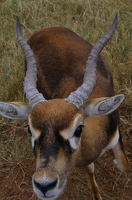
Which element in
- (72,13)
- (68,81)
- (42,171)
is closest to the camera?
(42,171)

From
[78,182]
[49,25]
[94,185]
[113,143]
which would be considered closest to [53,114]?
[113,143]

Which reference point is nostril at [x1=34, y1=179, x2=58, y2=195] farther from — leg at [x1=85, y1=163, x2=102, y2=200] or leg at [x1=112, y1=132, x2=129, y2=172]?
leg at [x1=112, y1=132, x2=129, y2=172]

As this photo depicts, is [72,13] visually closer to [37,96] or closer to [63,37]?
[63,37]

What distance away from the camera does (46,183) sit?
3.30 m

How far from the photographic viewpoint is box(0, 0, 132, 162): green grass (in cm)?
618

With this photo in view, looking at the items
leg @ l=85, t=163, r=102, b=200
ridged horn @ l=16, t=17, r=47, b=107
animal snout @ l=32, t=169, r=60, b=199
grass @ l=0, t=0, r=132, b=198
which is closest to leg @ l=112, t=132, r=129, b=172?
leg @ l=85, t=163, r=102, b=200

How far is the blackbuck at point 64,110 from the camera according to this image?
136 inches

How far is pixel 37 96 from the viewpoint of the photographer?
3.89 meters

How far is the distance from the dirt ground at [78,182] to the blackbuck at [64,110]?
181mm

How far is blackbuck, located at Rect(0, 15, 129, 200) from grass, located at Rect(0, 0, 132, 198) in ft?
2.94

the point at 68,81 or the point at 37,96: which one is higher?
the point at 37,96

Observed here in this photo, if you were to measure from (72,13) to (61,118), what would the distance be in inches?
199

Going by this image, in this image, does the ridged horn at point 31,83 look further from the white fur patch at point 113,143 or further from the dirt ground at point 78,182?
the dirt ground at point 78,182

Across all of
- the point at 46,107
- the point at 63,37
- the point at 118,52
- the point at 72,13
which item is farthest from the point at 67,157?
the point at 72,13
